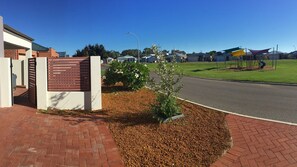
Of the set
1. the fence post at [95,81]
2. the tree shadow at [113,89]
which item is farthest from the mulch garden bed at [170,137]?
the tree shadow at [113,89]

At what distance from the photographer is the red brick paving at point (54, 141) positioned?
12.6 feet

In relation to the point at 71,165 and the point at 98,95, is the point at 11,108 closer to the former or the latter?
the point at 98,95

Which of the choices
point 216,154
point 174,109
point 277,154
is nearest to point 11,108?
point 174,109

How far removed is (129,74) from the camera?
10.7m

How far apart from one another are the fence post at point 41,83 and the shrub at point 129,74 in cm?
429

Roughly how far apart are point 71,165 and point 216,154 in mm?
2525

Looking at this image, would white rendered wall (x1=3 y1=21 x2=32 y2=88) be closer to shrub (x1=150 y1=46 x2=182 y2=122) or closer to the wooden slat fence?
the wooden slat fence

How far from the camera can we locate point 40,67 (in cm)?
705

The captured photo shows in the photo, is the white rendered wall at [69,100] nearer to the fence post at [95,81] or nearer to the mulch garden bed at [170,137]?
the fence post at [95,81]

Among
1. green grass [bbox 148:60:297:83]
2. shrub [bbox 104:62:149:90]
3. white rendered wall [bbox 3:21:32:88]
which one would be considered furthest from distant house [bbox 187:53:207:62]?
shrub [bbox 104:62:149:90]

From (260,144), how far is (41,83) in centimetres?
624

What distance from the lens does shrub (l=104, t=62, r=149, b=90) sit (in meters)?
10.7

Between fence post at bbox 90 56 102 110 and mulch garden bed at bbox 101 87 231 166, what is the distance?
0.42 m

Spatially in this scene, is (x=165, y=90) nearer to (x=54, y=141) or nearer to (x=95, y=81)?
(x=95, y=81)
